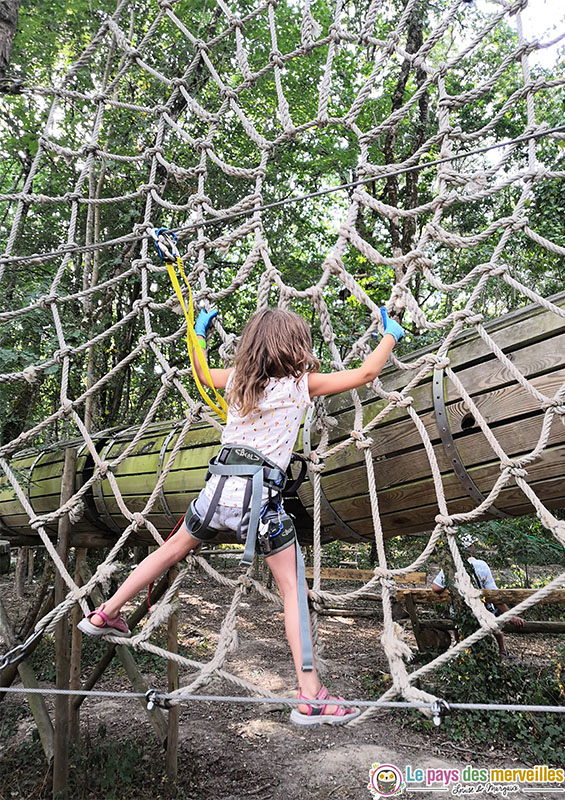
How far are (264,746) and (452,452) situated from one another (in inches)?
122

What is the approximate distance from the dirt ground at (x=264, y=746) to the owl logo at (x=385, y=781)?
5 cm

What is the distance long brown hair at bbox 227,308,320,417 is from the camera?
1.55 m

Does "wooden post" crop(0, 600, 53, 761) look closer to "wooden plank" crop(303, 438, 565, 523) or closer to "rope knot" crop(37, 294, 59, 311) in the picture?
"rope knot" crop(37, 294, 59, 311)

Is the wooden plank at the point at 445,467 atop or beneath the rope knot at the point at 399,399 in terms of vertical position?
beneath

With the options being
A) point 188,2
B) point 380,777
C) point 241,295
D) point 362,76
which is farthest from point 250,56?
point 380,777

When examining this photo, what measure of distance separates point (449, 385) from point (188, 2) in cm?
477

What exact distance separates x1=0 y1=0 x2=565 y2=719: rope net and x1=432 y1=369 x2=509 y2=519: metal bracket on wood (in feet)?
0.20

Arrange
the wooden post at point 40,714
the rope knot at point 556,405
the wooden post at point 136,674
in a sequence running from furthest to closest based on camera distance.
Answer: the wooden post at point 136,674 < the wooden post at point 40,714 < the rope knot at point 556,405

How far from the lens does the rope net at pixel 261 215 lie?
66.2 inches

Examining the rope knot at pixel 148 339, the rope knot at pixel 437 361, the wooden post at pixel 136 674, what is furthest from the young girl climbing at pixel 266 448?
the wooden post at pixel 136 674

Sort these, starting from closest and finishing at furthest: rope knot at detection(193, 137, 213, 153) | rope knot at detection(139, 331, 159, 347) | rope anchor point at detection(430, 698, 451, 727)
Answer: rope anchor point at detection(430, 698, 451, 727) < rope knot at detection(139, 331, 159, 347) < rope knot at detection(193, 137, 213, 153)

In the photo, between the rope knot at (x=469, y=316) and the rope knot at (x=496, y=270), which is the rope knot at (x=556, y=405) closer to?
the rope knot at (x=469, y=316)

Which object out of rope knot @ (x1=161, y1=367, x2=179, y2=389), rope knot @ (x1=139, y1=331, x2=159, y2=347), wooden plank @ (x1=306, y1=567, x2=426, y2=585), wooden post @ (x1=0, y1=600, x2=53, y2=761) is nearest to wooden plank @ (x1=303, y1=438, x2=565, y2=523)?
rope knot @ (x1=161, y1=367, x2=179, y2=389)

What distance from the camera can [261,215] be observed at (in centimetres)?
306
